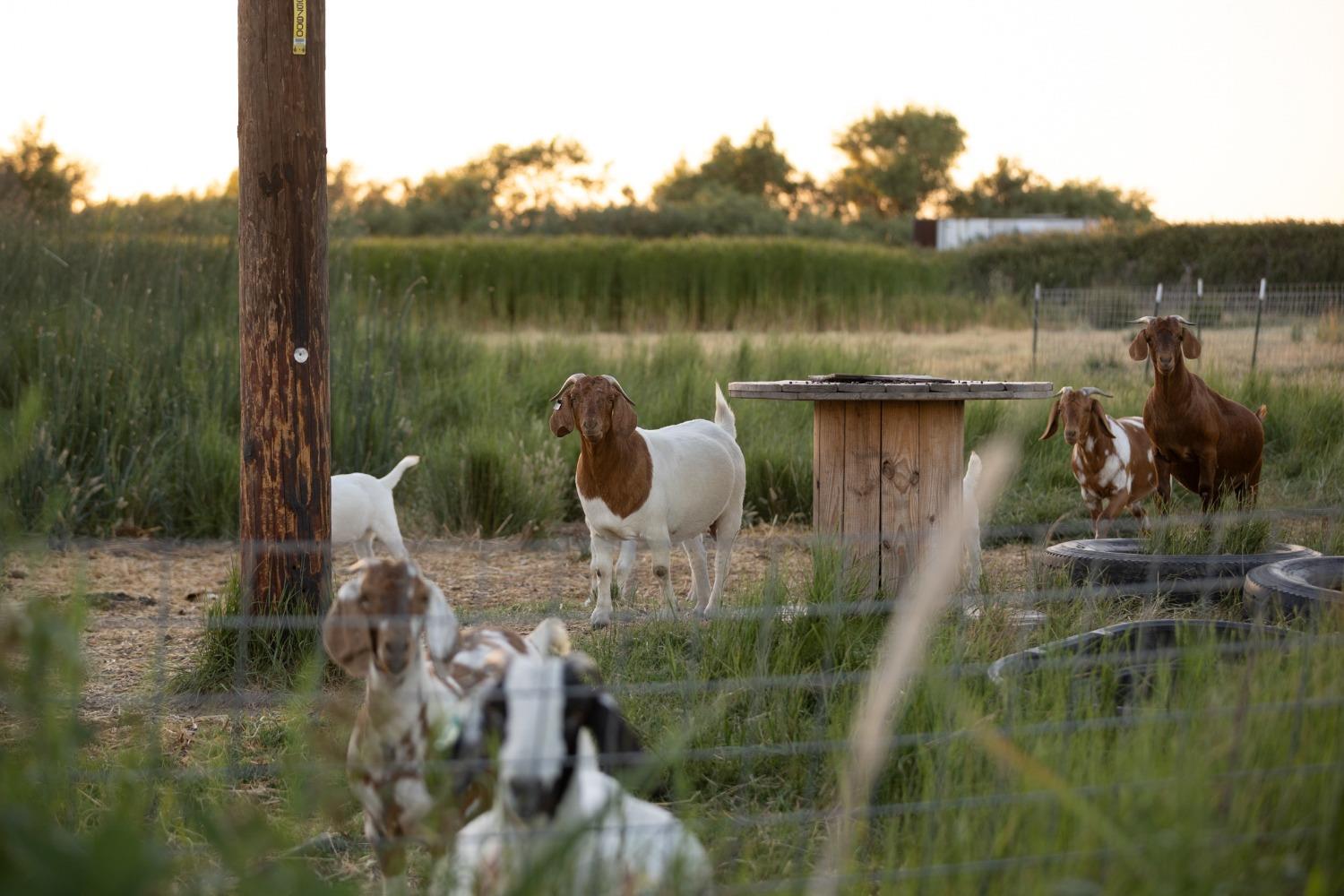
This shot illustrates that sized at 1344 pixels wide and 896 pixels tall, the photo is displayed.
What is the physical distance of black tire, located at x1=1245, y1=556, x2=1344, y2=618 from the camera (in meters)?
4.56

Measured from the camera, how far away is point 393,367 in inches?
374

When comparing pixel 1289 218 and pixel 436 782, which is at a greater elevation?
pixel 1289 218

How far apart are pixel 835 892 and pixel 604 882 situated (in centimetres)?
54

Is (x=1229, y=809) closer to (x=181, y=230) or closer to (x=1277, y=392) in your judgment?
(x=1277, y=392)

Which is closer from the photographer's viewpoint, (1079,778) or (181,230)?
(1079,778)

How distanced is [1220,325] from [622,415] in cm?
1593

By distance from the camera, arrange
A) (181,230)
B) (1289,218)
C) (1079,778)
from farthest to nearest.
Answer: (1289,218)
(181,230)
(1079,778)

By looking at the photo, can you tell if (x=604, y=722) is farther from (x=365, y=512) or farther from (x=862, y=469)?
(x=365, y=512)

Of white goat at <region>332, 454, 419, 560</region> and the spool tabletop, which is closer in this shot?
the spool tabletop

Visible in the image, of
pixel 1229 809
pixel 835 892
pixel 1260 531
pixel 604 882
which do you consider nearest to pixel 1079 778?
pixel 1229 809

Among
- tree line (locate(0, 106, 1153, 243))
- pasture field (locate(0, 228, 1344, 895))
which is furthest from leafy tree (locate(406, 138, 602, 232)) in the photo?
pasture field (locate(0, 228, 1344, 895))

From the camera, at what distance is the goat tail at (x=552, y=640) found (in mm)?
2932

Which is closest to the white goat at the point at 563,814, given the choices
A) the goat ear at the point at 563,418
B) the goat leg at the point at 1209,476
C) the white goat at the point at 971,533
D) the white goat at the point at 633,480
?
the white goat at the point at 633,480

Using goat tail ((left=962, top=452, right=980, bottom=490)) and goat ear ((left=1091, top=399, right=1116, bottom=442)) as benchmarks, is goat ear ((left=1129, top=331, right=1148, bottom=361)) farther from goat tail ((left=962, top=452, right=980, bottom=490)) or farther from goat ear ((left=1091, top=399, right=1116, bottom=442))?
goat tail ((left=962, top=452, right=980, bottom=490))
